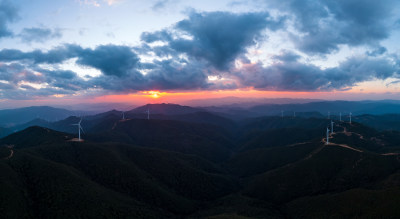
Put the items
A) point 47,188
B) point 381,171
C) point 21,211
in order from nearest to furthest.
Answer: point 21,211, point 47,188, point 381,171

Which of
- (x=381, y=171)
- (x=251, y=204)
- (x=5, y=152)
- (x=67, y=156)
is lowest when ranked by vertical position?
(x=251, y=204)

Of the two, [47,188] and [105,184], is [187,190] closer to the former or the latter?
[105,184]

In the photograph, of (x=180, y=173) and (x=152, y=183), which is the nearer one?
(x=152, y=183)

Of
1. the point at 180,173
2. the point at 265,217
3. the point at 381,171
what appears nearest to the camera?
the point at 265,217

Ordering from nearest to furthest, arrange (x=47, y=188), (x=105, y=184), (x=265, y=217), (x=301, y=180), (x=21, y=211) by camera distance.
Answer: (x=21, y=211)
(x=47, y=188)
(x=265, y=217)
(x=105, y=184)
(x=301, y=180)

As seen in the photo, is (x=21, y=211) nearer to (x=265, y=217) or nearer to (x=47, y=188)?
(x=47, y=188)

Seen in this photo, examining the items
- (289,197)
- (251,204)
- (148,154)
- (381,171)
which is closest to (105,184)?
(148,154)

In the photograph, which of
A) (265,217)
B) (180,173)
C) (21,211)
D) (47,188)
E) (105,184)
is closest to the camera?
(21,211)

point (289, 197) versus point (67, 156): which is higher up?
point (67, 156)

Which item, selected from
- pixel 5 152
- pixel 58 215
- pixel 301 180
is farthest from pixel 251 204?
pixel 5 152

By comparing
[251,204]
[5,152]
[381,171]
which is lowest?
[251,204]
